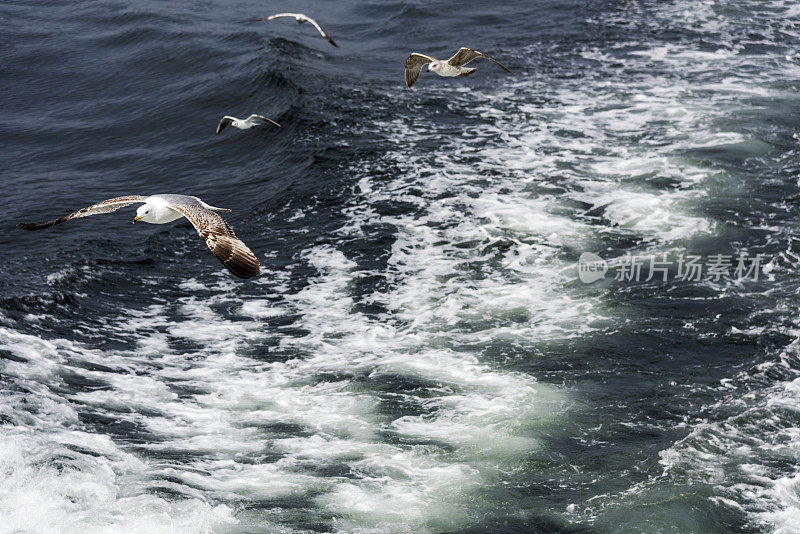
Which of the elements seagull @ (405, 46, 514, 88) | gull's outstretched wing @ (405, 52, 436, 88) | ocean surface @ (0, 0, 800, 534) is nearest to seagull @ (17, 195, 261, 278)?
ocean surface @ (0, 0, 800, 534)

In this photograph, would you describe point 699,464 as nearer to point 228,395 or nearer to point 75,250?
point 228,395

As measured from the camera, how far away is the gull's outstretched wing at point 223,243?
918 centimetres

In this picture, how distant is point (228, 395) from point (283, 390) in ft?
2.74

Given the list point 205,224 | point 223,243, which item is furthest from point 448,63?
point 223,243

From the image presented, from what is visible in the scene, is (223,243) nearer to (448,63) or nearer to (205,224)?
(205,224)

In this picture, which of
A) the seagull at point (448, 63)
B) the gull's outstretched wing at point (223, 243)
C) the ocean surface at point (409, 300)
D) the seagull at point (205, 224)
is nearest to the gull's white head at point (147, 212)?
the seagull at point (205, 224)

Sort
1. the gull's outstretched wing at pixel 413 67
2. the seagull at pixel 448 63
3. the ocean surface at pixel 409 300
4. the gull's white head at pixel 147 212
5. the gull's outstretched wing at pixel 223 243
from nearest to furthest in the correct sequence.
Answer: the gull's outstretched wing at pixel 223 243 → the ocean surface at pixel 409 300 → the gull's white head at pixel 147 212 → the seagull at pixel 448 63 → the gull's outstretched wing at pixel 413 67

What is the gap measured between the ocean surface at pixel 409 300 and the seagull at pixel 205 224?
2.86 metres

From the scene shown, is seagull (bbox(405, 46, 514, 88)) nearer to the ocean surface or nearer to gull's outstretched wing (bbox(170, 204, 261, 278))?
the ocean surface

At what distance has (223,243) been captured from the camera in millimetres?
9820

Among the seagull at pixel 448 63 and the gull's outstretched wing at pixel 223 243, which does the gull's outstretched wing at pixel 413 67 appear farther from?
the gull's outstretched wing at pixel 223 243

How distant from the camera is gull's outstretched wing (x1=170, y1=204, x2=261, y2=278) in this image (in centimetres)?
918

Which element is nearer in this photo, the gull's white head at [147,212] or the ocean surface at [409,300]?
the ocean surface at [409,300]

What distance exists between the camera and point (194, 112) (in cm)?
2638
